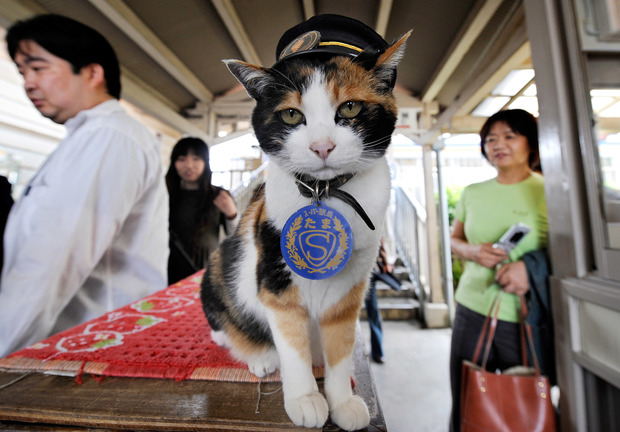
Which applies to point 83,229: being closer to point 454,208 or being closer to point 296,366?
point 296,366

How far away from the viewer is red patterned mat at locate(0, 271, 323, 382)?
0.46 meters

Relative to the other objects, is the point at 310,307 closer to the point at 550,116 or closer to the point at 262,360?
the point at 262,360

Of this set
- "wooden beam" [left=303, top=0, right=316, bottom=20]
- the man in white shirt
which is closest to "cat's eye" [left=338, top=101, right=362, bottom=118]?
"wooden beam" [left=303, top=0, right=316, bottom=20]

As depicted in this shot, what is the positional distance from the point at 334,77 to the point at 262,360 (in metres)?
0.50

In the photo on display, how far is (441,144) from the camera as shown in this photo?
32.3 inches

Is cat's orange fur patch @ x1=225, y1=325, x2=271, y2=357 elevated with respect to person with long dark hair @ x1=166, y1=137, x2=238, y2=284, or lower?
lower

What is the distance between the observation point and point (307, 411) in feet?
1.16

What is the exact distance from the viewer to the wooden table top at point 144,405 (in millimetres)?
351

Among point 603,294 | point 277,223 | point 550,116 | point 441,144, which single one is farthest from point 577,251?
point 277,223

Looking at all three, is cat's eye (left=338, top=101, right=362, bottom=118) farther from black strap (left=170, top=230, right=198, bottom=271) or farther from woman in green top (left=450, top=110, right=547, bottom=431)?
black strap (left=170, top=230, right=198, bottom=271)

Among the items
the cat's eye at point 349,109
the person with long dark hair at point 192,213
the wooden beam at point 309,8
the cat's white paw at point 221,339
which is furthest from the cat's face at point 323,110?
the person with long dark hair at point 192,213

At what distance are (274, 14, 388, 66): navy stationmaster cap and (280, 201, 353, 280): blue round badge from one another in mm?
195

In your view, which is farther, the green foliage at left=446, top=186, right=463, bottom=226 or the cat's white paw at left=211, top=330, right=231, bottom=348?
the green foliage at left=446, top=186, right=463, bottom=226

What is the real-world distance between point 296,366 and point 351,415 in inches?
3.8
